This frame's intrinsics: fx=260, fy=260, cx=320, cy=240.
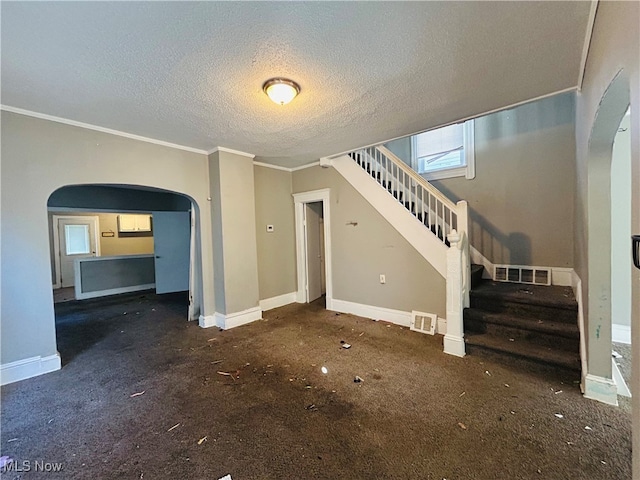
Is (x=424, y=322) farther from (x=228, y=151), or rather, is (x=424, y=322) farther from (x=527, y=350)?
(x=228, y=151)

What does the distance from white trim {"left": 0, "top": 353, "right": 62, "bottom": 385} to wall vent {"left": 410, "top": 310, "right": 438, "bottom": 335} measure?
4.22 meters

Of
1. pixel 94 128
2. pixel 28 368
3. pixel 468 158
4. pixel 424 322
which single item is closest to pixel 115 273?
pixel 28 368

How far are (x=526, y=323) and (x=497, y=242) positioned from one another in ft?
5.47

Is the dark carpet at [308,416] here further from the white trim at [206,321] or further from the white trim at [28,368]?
the white trim at [206,321]

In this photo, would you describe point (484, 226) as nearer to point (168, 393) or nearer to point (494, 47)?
point (494, 47)

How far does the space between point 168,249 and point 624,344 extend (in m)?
8.09

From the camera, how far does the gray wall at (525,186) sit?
11.7 ft

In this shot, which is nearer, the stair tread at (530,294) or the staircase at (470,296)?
the staircase at (470,296)

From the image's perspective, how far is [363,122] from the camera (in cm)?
306

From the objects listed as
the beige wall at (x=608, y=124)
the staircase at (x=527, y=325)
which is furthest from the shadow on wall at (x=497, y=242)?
the beige wall at (x=608, y=124)

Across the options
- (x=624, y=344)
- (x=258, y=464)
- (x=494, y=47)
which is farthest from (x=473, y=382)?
(x=494, y=47)

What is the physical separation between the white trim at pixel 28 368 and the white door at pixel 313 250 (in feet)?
11.7

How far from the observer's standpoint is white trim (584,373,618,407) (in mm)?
2000
